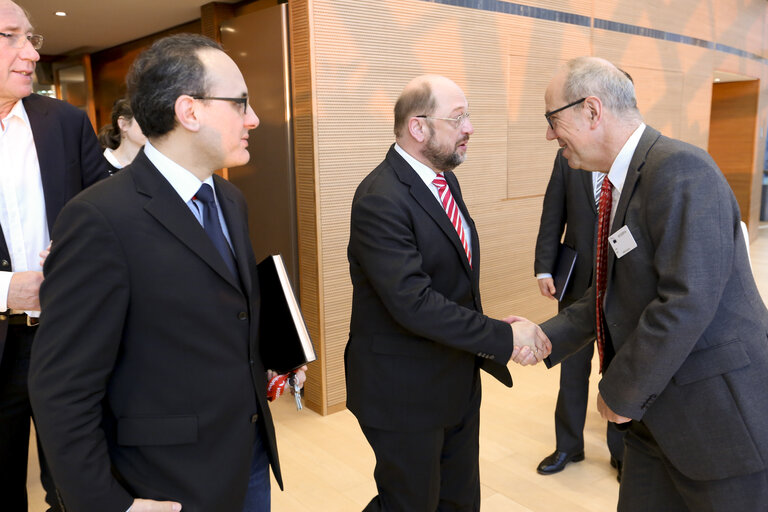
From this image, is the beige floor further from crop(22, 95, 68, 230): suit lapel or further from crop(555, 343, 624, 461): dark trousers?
crop(22, 95, 68, 230): suit lapel

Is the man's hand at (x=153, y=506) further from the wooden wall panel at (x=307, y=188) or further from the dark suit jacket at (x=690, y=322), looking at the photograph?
the wooden wall panel at (x=307, y=188)

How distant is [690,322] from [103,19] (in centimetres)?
530

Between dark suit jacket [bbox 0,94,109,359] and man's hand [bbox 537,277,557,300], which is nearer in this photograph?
dark suit jacket [bbox 0,94,109,359]

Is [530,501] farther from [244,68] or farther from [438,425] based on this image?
[244,68]

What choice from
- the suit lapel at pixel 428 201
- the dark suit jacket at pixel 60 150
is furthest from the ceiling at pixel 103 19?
the suit lapel at pixel 428 201

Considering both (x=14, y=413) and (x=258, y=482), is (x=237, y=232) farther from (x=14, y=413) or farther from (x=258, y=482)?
(x=14, y=413)

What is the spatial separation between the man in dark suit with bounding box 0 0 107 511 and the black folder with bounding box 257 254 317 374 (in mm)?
785

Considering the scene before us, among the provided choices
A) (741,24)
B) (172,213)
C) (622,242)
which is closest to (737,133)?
(741,24)

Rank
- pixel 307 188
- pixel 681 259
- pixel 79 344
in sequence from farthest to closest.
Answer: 1. pixel 307 188
2. pixel 681 259
3. pixel 79 344

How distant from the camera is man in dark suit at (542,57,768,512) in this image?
156 centimetres

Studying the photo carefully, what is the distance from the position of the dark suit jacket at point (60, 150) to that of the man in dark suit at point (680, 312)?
1.66 m

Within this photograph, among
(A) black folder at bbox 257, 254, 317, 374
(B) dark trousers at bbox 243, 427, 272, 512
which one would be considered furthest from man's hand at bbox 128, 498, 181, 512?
(A) black folder at bbox 257, 254, 317, 374

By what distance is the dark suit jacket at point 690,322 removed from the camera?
1.55m

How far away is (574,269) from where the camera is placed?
134 inches
